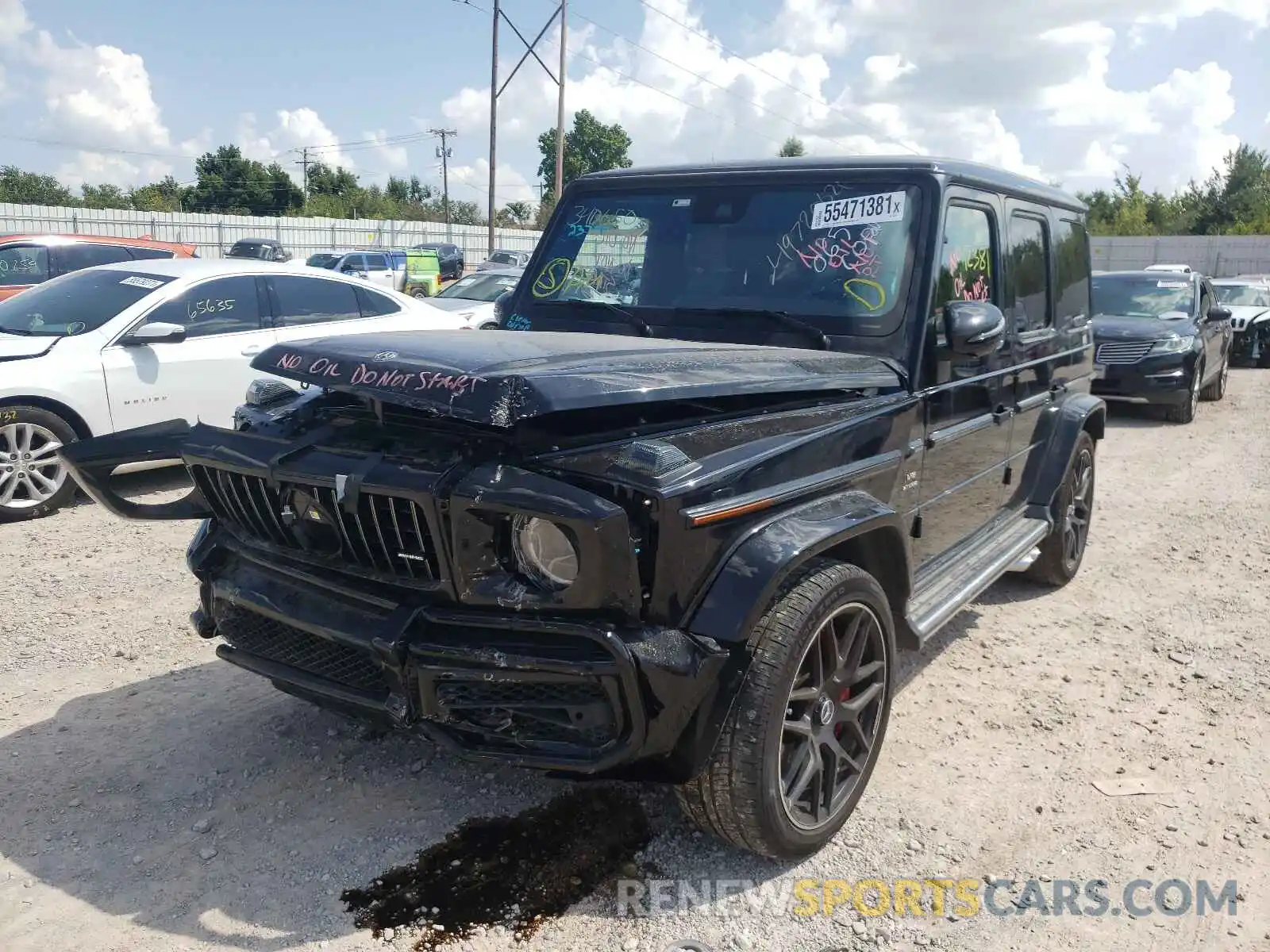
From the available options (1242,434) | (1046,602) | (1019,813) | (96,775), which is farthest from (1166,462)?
(96,775)

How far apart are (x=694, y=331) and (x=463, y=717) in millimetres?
1802

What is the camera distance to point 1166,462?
30.9ft

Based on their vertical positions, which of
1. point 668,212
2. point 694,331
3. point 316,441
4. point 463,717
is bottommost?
point 463,717

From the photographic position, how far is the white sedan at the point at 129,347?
6469mm

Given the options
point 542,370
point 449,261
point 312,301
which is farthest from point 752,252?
point 449,261

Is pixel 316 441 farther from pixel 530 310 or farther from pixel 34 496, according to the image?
pixel 34 496

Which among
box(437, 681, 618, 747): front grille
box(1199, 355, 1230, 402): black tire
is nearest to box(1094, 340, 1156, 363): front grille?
box(1199, 355, 1230, 402): black tire

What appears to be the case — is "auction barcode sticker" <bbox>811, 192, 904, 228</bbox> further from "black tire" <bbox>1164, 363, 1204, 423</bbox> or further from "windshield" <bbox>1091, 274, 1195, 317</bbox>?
"windshield" <bbox>1091, 274, 1195, 317</bbox>

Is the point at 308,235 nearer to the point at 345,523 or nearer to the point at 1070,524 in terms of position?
the point at 1070,524

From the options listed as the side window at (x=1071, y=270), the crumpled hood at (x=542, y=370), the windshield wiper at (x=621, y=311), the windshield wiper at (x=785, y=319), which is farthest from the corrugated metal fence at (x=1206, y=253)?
the crumpled hood at (x=542, y=370)

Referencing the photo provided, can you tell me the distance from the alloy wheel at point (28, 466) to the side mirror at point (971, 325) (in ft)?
18.1

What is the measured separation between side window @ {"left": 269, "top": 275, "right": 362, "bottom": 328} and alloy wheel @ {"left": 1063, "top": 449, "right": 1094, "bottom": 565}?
545cm

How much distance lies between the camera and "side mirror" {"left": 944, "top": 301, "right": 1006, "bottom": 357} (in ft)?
11.4

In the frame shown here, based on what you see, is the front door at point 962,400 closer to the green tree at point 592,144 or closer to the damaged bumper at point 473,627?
the damaged bumper at point 473,627
